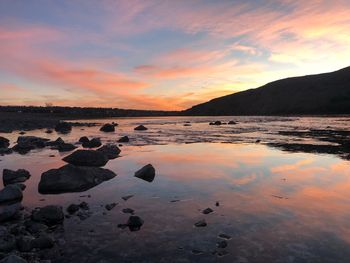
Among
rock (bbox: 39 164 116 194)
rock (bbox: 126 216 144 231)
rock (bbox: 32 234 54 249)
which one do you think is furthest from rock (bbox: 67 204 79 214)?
rock (bbox: 39 164 116 194)

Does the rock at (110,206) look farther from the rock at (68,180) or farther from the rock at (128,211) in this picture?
the rock at (68,180)

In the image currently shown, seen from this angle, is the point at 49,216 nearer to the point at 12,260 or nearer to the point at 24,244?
the point at 24,244

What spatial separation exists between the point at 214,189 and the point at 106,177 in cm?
576

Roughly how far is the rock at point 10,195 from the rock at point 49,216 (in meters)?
2.74

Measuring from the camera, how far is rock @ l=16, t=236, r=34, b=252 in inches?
361

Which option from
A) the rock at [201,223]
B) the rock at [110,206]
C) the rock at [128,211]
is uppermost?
the rock at [110,206]

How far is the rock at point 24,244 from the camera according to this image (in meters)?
9.16

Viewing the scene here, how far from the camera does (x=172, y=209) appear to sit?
12836mm

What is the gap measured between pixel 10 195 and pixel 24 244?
528cm

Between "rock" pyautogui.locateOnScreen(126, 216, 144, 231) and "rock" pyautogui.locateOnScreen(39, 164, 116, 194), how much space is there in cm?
553

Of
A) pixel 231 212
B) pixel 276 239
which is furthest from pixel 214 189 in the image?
pixel 276 239

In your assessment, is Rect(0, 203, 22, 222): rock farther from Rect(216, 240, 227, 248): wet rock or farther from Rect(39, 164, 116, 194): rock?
Rect(216, 240, 227, 248): wet rock

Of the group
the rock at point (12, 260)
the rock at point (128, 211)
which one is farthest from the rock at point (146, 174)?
the rock at point (12, 260)

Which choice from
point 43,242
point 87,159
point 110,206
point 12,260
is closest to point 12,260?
point 12,260
